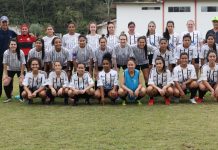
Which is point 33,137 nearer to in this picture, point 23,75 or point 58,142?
point 58,142

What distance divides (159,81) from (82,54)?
164cm

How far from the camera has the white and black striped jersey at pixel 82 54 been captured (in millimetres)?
8375

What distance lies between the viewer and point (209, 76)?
8.11 metres

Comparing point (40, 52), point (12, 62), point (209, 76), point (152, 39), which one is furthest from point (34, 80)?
point (209, 76)

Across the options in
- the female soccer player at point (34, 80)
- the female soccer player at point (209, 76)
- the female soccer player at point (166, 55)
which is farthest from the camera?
the female soccer player at point (166, 55)

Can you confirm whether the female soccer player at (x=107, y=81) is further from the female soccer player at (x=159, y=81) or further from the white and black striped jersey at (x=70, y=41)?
the white and black striped jersey at (x=70, y=41)

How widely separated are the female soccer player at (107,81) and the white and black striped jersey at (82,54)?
468mm

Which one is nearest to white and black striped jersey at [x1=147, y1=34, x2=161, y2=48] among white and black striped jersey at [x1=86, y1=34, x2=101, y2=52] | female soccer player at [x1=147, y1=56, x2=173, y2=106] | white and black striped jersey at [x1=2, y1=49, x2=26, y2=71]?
female soccer player at [x1=147, y1=56, x2=173, y2=106]

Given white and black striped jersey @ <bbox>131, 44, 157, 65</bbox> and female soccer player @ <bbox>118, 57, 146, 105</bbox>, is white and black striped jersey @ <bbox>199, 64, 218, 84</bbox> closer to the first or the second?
white and black striped jersey @ <bbox>131, 44, 157, 65</bbox>

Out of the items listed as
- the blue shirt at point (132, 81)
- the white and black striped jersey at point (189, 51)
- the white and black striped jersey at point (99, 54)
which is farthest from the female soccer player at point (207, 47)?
the white and black striped jersey at point (99, 54)

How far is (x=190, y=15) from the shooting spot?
3659 centimetres

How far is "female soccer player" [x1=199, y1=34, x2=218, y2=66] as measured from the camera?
27.7 feet

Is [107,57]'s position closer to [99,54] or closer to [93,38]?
[99,54]

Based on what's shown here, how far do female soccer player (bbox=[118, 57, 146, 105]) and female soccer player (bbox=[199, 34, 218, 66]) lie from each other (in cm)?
159
